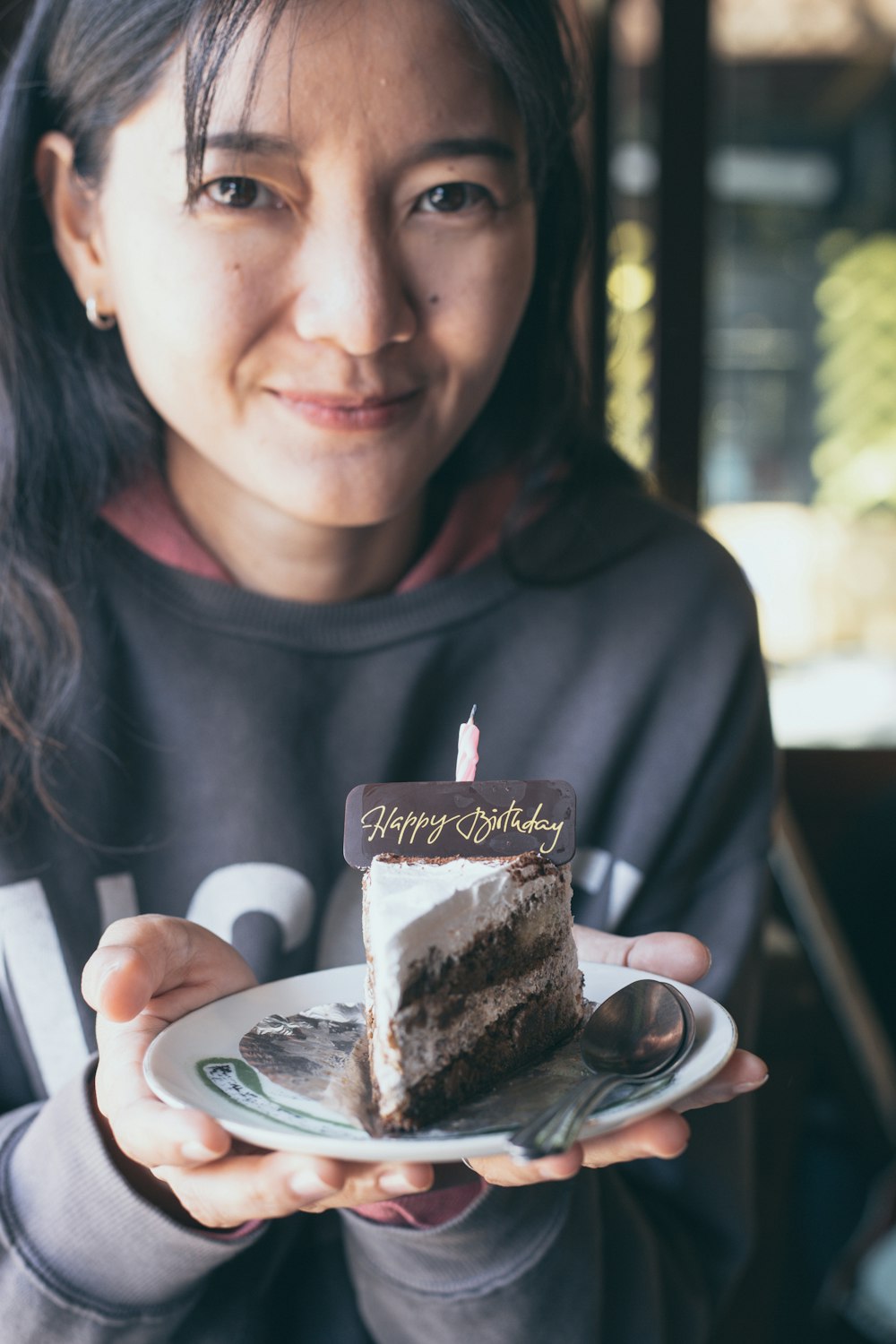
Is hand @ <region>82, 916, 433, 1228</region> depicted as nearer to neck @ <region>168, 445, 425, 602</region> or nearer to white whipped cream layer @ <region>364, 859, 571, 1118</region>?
white whipped cream layer @ <region>364, 859, 571, 1118</region>

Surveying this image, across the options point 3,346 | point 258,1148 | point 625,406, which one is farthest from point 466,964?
point 625,406

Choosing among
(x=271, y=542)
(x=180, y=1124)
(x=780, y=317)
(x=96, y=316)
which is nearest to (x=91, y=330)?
(x=96, y=316)

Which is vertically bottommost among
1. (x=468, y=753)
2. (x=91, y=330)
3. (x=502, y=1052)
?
(x=502, y=1052)

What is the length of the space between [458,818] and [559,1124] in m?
0.31

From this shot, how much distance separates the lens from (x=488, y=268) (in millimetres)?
1296

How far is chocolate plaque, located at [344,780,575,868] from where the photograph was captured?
39.3 inches

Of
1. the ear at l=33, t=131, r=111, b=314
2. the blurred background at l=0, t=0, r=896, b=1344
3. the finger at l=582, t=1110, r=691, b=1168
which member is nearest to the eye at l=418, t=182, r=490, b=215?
the ear at l=33, t=131, r=111, b=314

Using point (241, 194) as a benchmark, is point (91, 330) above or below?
below

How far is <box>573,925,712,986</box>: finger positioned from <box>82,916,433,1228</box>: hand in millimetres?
316

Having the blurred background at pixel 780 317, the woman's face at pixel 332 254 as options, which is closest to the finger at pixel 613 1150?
the woman's face at pixel 332 254

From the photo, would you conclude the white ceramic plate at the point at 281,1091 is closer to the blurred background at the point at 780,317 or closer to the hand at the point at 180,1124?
the hand at the point at 180,1124

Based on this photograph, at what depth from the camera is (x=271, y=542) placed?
1519mm

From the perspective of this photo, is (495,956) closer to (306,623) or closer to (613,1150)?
(613,1150)

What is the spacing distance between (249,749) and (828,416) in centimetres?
257
